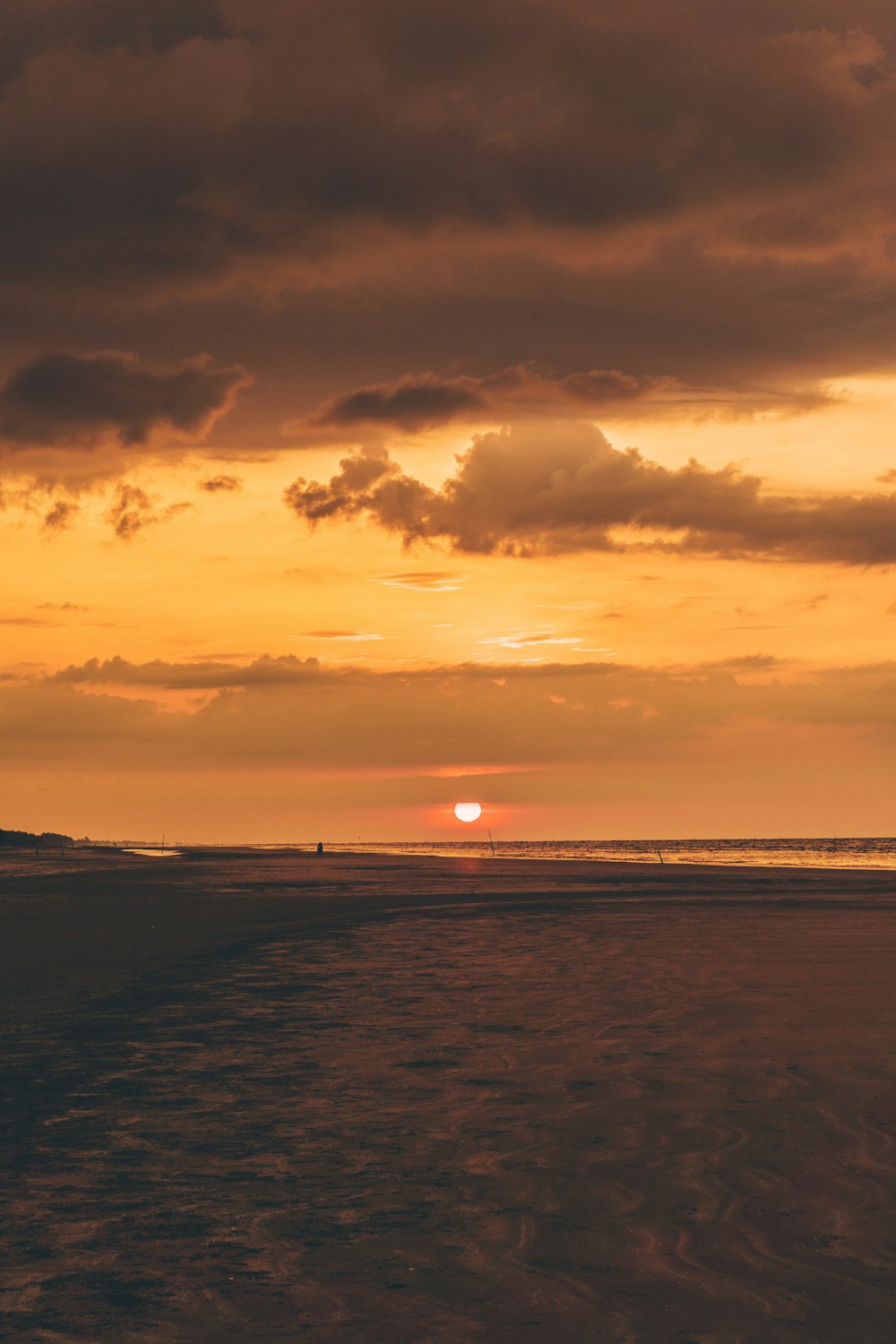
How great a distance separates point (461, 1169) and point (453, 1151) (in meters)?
0.57

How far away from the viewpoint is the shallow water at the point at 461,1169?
22.9 ft

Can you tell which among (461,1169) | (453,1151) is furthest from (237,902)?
(461,1169)

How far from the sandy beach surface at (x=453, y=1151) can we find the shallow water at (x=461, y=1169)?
0.03 meters

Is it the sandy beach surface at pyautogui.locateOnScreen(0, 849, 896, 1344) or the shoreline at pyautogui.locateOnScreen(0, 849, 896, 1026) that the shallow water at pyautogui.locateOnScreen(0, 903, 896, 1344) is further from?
the shoreline at pyautogui.locateOnScreen(0, 849, 896, 1026)

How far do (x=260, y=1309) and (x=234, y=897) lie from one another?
145 ft

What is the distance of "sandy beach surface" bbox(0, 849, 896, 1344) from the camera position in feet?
23.0

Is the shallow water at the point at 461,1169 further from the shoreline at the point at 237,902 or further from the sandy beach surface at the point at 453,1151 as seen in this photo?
the shoreline at the point at 237,902

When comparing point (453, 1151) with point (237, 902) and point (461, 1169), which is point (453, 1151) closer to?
point (461, 1169)

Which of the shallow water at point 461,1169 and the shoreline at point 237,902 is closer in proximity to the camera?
the shallow water at point 461,1169

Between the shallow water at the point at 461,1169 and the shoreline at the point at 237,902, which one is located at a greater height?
the shallow water at the point at 461,1169

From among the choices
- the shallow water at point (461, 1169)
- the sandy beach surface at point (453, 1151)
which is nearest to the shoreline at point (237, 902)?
the sandy beach surface at point (453, 1151)

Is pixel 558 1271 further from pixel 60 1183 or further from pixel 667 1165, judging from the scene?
pixel 60 1183

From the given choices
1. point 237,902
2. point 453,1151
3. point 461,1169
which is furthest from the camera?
point 237,902

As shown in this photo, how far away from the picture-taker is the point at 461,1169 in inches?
384
